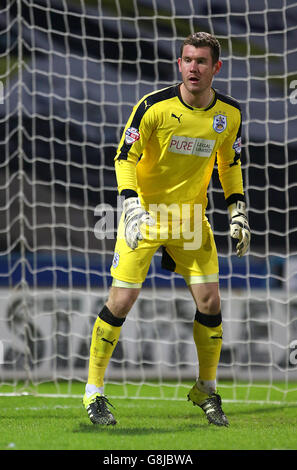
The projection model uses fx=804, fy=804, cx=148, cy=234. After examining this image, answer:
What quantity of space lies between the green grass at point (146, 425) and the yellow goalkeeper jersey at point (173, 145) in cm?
118

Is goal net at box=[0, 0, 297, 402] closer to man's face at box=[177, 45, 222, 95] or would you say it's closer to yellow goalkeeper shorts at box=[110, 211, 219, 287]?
yellow goalkeeper shorts at box=[110, 211, 219, 287]

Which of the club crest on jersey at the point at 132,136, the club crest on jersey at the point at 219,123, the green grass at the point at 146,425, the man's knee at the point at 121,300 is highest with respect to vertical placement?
the club crest on jersey at the point at 219,123

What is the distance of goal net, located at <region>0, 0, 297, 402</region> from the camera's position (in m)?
6.14

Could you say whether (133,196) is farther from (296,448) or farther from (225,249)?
(225,249)

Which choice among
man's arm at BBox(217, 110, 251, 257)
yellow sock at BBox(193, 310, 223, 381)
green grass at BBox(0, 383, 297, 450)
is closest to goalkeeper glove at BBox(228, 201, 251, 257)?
man's arm at BBox(217, 110, 251, 257)

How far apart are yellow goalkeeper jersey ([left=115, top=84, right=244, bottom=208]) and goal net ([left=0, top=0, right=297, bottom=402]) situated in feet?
6.32

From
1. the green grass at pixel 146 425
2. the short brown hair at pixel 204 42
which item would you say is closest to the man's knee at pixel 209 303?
the green grass at pixel 146 425

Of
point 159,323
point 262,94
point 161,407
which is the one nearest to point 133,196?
point 161,407

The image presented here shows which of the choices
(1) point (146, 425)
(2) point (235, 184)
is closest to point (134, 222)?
(2) point (235, 184)

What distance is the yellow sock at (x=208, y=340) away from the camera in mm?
4223

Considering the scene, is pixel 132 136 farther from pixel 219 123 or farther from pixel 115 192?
pixel 115 192

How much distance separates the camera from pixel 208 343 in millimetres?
4242

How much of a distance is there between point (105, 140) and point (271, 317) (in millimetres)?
1984

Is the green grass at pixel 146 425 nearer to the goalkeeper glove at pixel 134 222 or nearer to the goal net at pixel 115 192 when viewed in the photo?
the goal net at pixel 115 192
